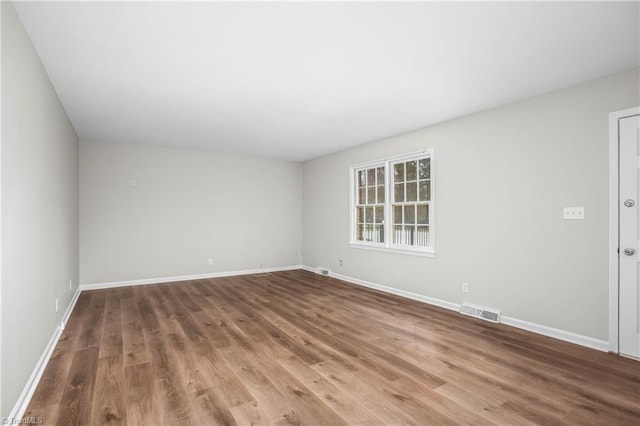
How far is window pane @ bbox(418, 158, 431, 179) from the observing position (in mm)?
4680

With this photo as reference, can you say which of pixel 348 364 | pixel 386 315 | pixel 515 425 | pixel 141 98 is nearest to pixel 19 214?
pixel 141 98

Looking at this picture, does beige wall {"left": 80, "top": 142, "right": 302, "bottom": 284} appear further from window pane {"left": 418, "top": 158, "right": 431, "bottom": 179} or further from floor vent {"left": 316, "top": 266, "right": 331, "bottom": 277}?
window pane {"left": 418, "top": 158, "right": 431, "bottom": 179}

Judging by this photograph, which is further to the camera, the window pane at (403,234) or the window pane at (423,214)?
the window pane at (403,234)

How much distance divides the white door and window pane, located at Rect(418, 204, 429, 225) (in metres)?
2.17

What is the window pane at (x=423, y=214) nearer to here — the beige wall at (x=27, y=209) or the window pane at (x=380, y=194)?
the window pane at (x=380, y=194)

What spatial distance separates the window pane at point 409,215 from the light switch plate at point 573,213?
78.3 inches

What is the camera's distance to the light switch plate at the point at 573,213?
3.10 meters

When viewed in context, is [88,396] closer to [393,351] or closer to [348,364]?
[348,364]

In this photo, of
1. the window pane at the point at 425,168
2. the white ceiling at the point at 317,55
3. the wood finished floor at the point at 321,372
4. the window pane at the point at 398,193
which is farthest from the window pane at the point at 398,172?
the wood finished floor at the point at 321,372

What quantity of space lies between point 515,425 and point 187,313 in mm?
3660

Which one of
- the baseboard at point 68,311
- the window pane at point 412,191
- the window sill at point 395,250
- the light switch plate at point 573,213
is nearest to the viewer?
the light switch plate at point 573,213

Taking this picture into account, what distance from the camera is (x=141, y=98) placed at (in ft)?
11.5

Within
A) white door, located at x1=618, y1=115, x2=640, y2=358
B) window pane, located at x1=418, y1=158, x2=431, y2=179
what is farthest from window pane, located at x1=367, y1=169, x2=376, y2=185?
white door, located at x1=618, y1=115, x2=640, y2=358

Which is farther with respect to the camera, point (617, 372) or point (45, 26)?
point (617, 372)
